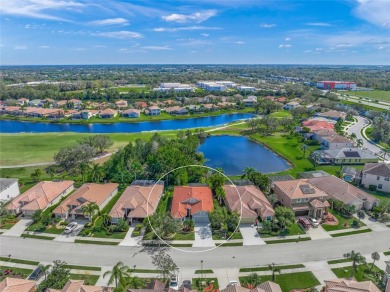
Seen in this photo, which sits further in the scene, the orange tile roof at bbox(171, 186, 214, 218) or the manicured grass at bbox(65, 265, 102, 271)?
the orange tile roof at bbox(171, 186, 214, 218)

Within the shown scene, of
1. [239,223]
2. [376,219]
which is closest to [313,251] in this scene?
[239,223]

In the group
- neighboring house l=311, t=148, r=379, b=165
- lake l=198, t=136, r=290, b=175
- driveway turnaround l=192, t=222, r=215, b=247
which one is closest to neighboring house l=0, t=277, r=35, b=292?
driveway turnaround l=192, t=222, r=215, b=247

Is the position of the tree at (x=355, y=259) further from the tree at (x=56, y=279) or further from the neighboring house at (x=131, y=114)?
the neighboring house at (x=131, y=114)

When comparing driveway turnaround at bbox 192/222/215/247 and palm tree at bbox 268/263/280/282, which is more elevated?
palm tree at bbox 268/263/280/282

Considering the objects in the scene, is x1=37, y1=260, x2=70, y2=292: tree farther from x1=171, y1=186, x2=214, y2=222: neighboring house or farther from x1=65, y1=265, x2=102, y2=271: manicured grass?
x1=171, y1=186, x2=214, y2=222: neighboring house

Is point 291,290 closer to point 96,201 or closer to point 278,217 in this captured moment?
point 278,217

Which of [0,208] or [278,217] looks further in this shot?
[0,208]

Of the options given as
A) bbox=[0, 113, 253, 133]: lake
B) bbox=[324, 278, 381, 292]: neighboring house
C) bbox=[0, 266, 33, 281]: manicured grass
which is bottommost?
bbox=[0, 113, 253, 133]: lake
